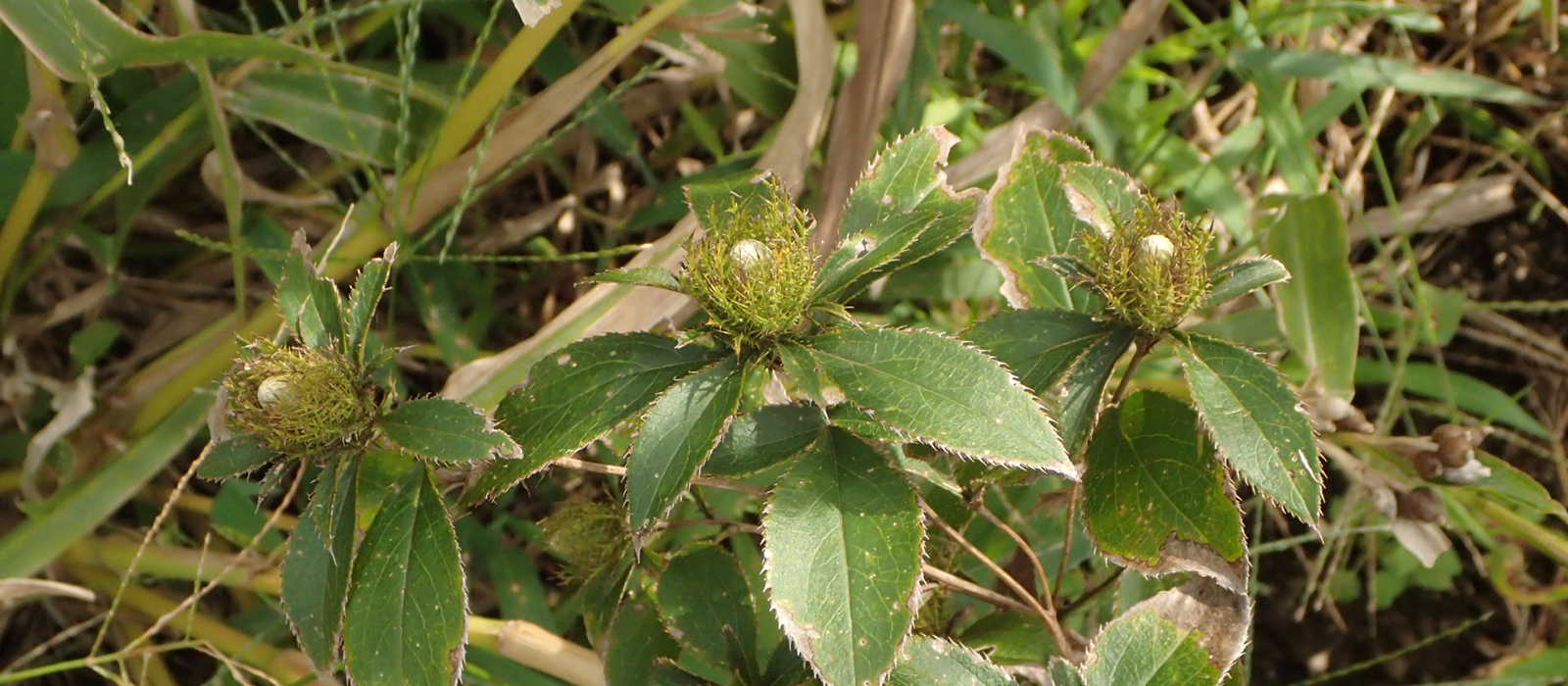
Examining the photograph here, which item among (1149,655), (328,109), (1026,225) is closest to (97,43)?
(328,109)

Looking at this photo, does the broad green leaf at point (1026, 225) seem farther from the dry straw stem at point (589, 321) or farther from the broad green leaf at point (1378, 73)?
the broad green leaf at point (1378, 73)

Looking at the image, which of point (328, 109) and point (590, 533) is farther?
point (328, 109)

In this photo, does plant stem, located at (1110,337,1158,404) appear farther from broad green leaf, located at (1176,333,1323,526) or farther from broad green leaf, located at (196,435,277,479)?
broad green leaf, located at (196,435,277,479)

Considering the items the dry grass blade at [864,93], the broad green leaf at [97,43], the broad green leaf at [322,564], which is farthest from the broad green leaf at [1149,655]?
the broad green leaf at [97,43]

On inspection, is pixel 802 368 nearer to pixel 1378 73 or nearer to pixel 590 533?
pixel 590 533

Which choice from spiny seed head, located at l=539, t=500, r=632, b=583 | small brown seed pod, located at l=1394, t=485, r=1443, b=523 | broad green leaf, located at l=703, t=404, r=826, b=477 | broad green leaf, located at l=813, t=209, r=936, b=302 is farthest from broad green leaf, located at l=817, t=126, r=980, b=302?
small brown seed pod, located at l=1394, t=485, r=1443, b=523

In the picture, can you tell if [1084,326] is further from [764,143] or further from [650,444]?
[764,143]

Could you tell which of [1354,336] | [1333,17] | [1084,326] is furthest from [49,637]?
[1333,17]

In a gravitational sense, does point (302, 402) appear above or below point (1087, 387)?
above
